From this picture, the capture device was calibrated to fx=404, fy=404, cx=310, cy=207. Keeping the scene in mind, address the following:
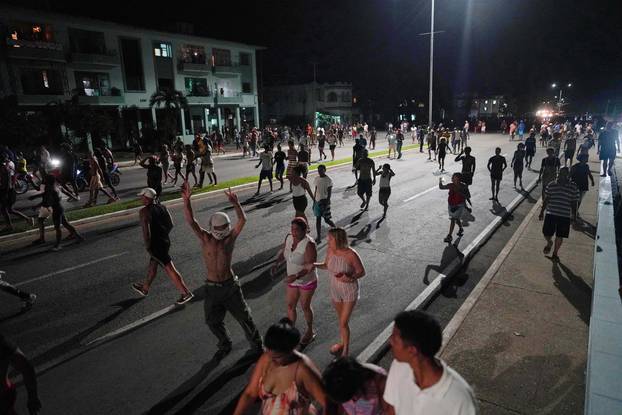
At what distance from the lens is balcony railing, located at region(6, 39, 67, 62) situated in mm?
28359

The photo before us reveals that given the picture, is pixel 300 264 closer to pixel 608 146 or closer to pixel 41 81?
pixel 608 146

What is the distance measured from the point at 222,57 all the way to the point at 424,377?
46179 mm

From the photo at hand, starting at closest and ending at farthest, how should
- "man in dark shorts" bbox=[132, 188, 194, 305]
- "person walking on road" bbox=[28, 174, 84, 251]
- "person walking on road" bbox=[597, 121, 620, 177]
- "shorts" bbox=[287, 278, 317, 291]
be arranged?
"shorts" bbox=[287, 278, 317, 291]
"man in dark shorts" bbox=[132, 188, 194, 305]
"person walking on road" bbox=[28, 174, 84, 251]
"person walking on road" bbox=[597, 121, 620, 177]

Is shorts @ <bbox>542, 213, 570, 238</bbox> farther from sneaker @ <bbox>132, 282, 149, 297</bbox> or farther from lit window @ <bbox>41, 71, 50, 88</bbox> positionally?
lit window @ <bbox>41, 71, 50, 88</bbox>

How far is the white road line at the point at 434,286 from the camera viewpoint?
516 cm

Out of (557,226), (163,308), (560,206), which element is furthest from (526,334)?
(163,308)

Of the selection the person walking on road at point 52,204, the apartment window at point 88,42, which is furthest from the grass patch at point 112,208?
the apartment window at point 88,42

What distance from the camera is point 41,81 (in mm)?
30734

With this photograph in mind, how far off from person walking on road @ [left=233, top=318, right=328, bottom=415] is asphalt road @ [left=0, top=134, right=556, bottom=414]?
71.1 inches

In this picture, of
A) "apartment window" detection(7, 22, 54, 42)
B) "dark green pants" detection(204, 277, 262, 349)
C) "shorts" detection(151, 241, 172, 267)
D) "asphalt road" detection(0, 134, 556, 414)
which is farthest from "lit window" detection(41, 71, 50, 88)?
"dark green pants" detection(204, 277, 262, 349)

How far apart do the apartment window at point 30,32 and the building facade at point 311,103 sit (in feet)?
99.8

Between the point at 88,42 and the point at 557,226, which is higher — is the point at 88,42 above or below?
above

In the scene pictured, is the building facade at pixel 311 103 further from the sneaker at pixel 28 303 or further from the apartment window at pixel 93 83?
the sneaker at pixel 28 303

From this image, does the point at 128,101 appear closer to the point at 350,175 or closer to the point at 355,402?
the point at 350,175
